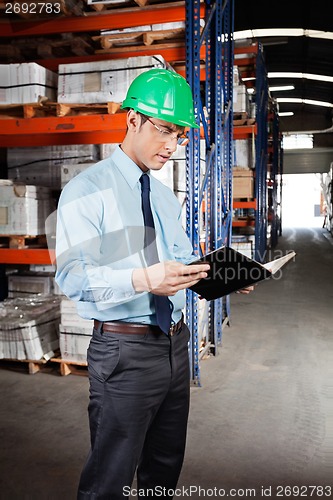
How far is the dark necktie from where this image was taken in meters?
1.90

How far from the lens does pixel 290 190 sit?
4088cm

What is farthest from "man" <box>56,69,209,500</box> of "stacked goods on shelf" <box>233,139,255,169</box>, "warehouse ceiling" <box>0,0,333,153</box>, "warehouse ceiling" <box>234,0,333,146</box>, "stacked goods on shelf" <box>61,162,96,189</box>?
"warehouse ceiling" <box>234,0,333,146</box>

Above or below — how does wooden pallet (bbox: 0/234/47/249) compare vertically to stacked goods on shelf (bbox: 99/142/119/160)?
below

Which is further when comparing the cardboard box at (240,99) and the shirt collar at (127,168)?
the cardboard box at (240,99)

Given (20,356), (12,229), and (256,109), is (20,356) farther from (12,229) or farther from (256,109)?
(256,109)

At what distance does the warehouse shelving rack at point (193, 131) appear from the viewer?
439 cm

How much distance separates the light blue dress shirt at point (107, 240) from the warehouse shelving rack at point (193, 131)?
2.48 meters

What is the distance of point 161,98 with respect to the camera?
6.14 ft

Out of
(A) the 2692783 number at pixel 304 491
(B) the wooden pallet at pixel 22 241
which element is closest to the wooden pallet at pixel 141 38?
(B) the wooden pallet at pixel 22 241

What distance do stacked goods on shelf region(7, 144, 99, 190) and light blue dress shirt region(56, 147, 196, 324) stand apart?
10.7 ft

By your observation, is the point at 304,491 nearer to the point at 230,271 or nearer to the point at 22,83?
the point at 230,271

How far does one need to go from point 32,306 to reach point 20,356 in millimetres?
648

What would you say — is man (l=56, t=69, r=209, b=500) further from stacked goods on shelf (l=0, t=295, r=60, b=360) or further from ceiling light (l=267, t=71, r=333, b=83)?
ceiling light (l=267, t=71, r=333, b=83)

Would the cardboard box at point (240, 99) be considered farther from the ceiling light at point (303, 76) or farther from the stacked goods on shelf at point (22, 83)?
the ceiling light at point (303, 76)
